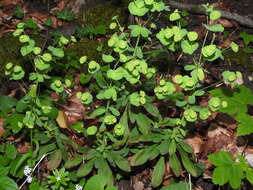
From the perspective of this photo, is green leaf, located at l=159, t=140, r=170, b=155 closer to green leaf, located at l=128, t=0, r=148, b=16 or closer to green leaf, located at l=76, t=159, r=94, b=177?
green leaf, located at l=76, t=159, r=94, b=177

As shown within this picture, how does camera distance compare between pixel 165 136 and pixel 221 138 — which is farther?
pixel 221 138

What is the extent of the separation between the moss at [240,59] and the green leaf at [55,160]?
205 centimetres

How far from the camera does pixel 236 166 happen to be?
1.86m

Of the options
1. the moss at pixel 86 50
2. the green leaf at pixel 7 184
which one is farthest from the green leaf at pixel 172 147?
the moss at pixel 86 50

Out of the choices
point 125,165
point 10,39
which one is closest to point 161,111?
point 125,165

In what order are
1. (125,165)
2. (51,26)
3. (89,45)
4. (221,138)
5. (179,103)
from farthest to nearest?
(51,26), (89,45), (221,138), (125,165), (179,103)

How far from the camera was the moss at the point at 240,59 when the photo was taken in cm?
288

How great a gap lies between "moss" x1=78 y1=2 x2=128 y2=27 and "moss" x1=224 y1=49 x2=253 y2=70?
1.33 metres

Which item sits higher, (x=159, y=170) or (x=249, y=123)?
(x=249, y=123)

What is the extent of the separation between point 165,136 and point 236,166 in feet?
1.77

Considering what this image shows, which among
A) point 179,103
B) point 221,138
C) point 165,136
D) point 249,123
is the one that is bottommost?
point 221,138

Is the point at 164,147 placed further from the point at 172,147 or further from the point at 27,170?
the point at 27,170

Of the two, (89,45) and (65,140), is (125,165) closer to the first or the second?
(65,140)

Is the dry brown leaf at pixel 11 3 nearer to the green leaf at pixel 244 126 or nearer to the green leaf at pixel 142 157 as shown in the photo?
the green leaf at pixel 142 157
